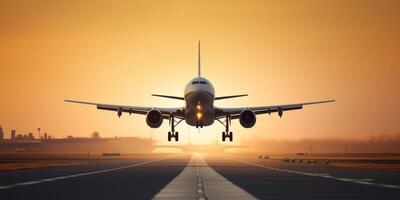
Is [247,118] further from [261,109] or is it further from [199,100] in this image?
[199,100]

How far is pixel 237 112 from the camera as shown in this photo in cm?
7981

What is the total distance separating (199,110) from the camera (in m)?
72.3

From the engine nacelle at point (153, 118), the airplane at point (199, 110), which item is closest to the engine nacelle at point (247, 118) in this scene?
the airplane at point (199, 110)

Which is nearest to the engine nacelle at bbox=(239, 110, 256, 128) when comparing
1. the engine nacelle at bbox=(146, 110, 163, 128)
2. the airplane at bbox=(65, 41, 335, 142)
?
the airplane at bbox=(65, 41, 335, 142)

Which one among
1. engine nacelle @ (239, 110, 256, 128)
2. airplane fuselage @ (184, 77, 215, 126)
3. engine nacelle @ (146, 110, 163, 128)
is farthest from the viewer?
engine nacelle @ (239, 110, 256, 128)

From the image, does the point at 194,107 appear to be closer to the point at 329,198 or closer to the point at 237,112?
the point at 237,112

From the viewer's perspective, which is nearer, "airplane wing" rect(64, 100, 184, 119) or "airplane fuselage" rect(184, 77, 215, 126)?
"airplane fuselage" rect(184, 77, 215, 126)

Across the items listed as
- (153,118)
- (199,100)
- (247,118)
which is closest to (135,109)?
(153,118)

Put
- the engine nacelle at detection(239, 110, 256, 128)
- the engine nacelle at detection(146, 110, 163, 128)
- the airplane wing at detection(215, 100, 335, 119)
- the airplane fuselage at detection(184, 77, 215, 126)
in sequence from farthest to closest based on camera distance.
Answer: the airplane wing at detection(215, 100, 335, 119) < the engine nacelle at detection(239, 110, 256, 128) < the engine nacelle at detection(146, 110, 163, 128) < the airplane fuselage at detection(184, 77, 215, 126)

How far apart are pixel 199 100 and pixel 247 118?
25.9ft

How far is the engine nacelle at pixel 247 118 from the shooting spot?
249ft

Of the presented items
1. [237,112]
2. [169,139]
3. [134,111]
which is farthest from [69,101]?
[237,112]

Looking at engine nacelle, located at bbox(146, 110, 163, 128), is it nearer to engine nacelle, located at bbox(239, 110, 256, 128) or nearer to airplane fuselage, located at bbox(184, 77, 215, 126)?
airplane fuselage, located at bbox(184, 77, 215, 126)

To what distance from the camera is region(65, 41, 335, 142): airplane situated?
71812 mm
